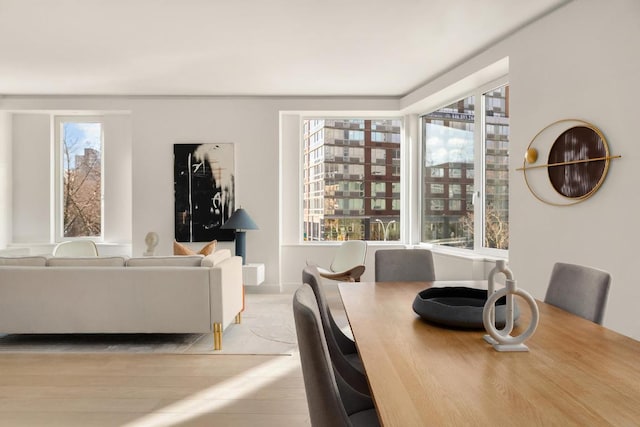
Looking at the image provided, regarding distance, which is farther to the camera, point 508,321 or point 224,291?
point 224,291

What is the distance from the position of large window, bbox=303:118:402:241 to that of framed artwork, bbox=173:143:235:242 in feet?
3.80

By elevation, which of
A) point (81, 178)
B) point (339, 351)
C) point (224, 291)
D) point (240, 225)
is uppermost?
point (81, 178)

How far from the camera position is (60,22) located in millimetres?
3758

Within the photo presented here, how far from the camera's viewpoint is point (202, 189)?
6.18 m

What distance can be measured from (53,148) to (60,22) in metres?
3.37

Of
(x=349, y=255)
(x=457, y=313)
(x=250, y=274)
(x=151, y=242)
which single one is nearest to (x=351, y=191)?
(x=349, y=255)

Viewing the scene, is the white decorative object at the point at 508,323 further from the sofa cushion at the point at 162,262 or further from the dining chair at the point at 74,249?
the dining chair at the point at 74,249

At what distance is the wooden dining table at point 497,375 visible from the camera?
0.96 metres

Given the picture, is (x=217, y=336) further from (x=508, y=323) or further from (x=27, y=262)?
(x=508, y=323)

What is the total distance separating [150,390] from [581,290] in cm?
251

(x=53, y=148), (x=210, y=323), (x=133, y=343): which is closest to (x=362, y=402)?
(x=210, y=323)

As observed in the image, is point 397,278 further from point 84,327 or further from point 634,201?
point 84,327

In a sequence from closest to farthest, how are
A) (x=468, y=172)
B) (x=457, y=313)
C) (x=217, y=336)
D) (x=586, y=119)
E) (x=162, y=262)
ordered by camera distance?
(x=457, y=313), (x=586, y=119), (x=217, y=336), (x=162, y=262), (x=468, y=172)

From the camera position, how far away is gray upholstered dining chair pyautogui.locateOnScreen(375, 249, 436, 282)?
3.02m
